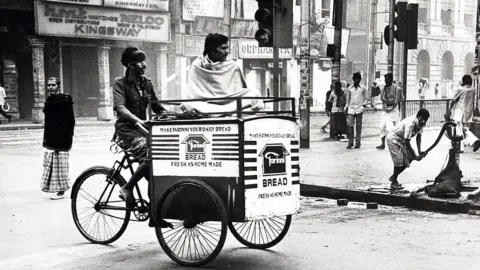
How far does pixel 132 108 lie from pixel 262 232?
1.72 meters

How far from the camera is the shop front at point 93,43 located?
2562cm

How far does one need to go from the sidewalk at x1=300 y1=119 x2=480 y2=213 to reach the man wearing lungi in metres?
3.72

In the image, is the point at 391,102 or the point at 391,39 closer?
the point at 391,102

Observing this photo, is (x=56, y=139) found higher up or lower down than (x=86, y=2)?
lower down

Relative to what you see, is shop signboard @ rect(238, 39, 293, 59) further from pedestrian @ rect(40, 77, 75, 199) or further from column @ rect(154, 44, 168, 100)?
pedestrian @ rect(40, 77, 75, 199)

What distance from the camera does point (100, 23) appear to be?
27484mm

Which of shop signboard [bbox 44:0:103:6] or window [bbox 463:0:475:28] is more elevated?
window [bbox 463:0:475:28]

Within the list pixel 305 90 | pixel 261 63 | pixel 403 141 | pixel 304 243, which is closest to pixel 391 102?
pixel 305 90

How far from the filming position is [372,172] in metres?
10.9

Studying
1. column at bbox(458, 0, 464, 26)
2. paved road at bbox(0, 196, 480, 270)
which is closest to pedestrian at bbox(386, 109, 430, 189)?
paved road at bbox(0, 196, 480, 270)

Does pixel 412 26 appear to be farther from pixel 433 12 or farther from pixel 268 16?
pixel 433 12

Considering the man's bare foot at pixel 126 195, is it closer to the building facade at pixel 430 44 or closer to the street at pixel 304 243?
the street at pixel 304 243

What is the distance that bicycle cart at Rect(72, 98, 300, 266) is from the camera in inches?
194

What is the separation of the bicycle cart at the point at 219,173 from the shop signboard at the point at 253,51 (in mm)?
28699
